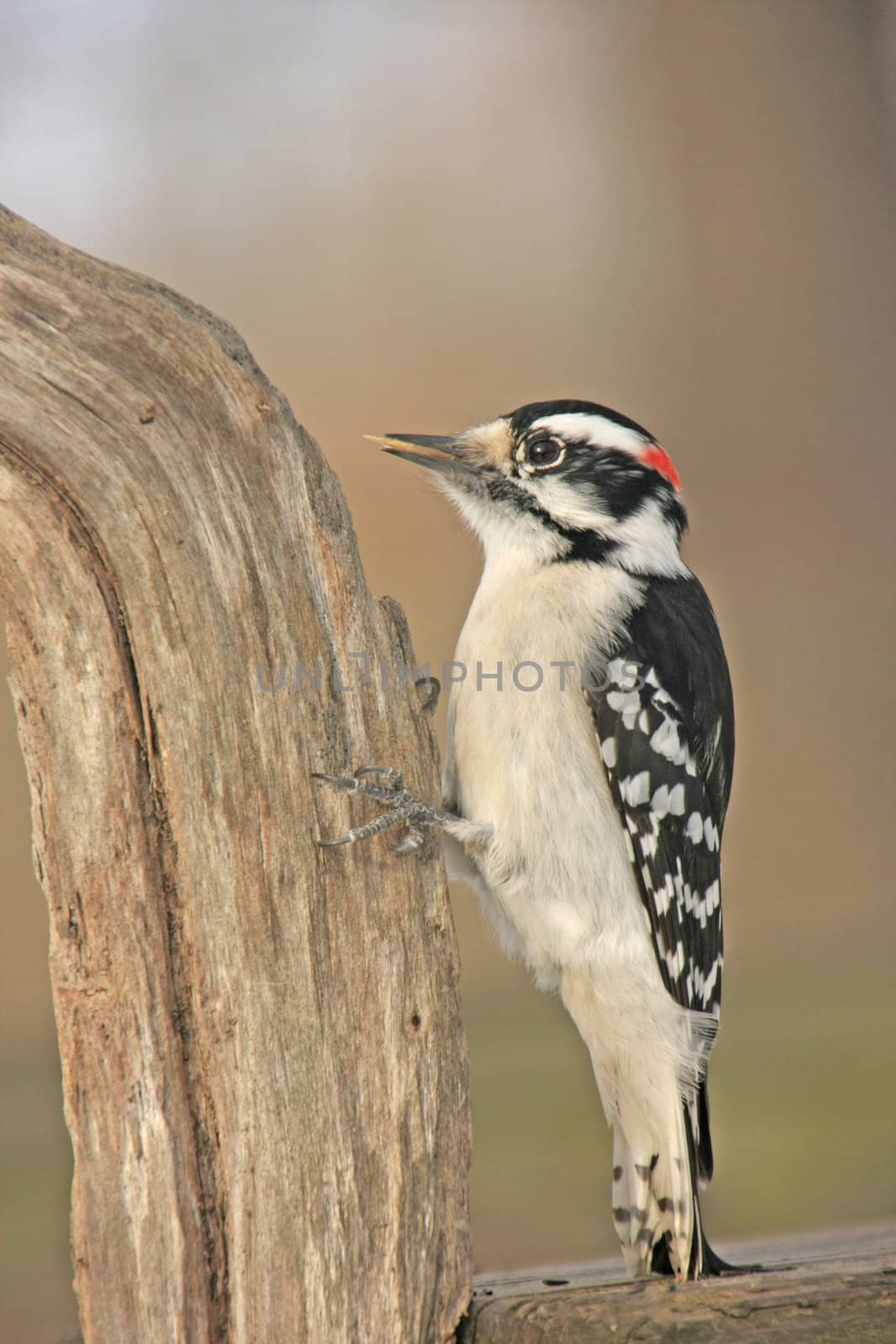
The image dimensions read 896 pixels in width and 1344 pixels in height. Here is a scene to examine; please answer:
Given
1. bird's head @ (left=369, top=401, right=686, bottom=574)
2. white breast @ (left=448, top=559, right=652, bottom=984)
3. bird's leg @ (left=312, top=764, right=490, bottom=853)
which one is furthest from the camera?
bird's head @ (left=369, top=401, right=686, bottom=574)

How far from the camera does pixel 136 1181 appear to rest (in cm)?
135

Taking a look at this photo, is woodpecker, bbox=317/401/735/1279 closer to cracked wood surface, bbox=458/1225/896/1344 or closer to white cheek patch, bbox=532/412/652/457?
white cheek patch, bbox=532/412/652/457

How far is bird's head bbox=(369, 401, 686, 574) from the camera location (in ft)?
6.20

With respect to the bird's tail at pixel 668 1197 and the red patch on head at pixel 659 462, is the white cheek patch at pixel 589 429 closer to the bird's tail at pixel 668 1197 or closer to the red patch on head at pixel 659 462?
the red patch on head at pixel 659 462

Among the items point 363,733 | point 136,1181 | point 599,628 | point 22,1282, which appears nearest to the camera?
point 136,1181

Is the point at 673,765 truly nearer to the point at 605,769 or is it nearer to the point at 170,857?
the point at 605,769

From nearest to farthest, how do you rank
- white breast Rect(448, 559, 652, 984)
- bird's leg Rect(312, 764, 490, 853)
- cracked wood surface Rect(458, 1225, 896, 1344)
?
cracked wood surface Rect(458, 1225, 896, 1344) < bird's leg Rect(312, 764, 490, 853) < white breast Rect(448, 559, 652, 984)

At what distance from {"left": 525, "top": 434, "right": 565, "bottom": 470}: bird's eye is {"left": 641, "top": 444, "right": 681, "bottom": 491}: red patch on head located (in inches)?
5.9

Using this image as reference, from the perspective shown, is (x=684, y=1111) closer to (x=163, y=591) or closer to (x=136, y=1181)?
(x=136, y=1181)

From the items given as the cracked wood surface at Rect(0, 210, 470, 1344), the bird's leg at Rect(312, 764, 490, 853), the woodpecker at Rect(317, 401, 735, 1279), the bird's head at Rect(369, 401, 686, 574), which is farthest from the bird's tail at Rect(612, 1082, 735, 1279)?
the bird's head at Rect(369, 401, 686, 574)

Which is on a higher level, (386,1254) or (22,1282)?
(386,1254)

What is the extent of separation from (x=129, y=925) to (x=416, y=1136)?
16.9 inches

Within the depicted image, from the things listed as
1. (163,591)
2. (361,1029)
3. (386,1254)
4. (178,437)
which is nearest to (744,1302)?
(386,1254)

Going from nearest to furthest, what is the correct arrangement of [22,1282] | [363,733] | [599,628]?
[363,733] → [599,628] → [22,1282]
